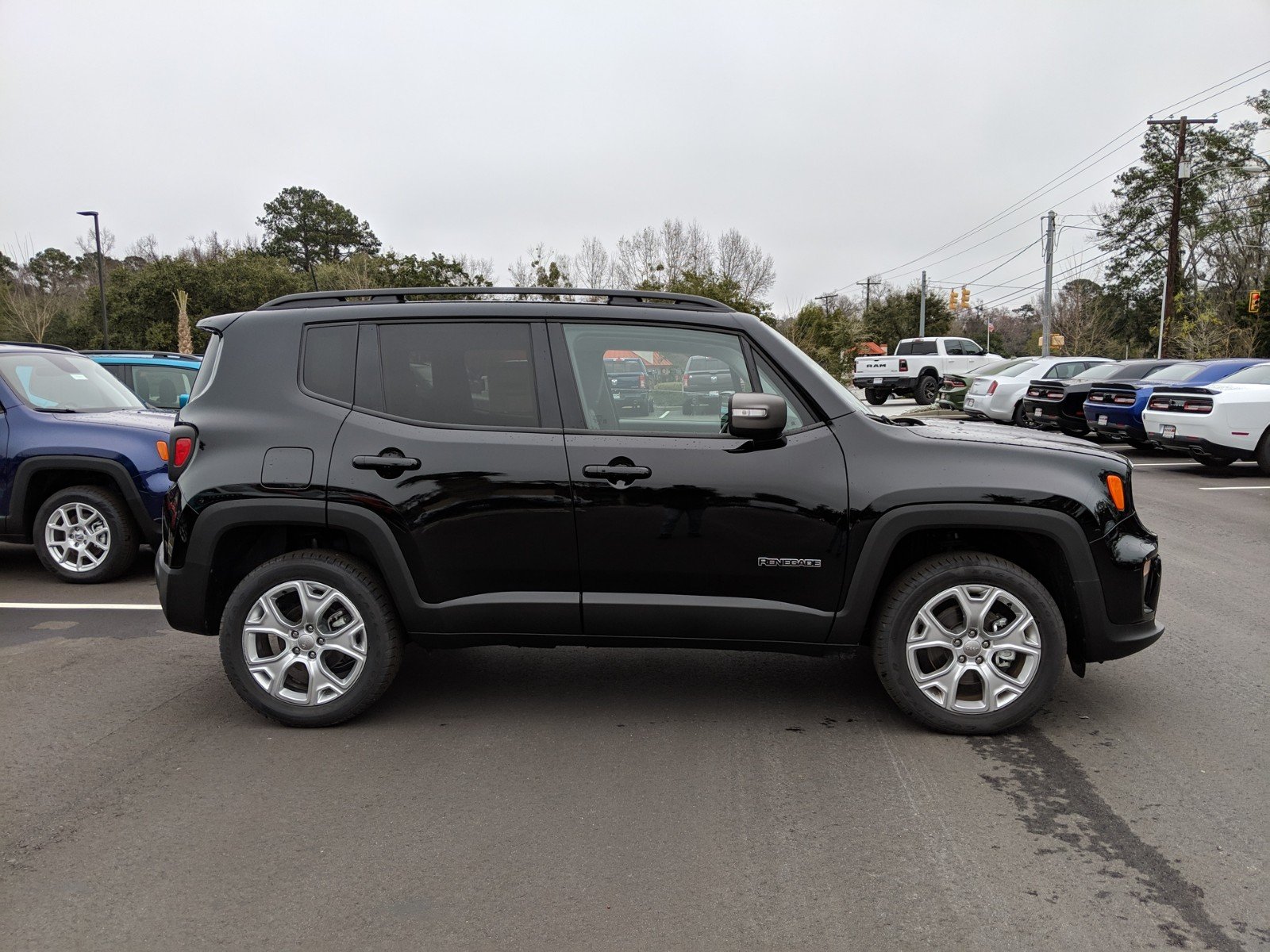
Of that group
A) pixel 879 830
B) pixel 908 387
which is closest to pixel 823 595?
pixel 879 830

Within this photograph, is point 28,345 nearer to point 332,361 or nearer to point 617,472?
point 332,361

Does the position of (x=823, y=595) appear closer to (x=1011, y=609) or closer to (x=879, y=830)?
(x=1011, y=609)

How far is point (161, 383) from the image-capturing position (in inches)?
452

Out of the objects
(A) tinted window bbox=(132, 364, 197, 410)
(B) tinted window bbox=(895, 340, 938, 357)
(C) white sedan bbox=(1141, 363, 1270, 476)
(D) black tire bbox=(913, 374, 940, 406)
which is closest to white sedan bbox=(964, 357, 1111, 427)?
(C) white sedan bbox=(1141, 363, 1270, 476)

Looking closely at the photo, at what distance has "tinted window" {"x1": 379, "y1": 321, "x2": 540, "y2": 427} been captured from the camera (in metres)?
4.37

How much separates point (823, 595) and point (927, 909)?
1.52m

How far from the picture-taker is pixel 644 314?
174 inches

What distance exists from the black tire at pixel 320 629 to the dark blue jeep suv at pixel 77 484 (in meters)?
3.47

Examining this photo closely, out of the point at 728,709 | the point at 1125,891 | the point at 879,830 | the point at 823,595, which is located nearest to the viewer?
the point at 1125,891

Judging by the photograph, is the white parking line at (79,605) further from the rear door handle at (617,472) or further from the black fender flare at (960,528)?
the black fender flare at (960,528)

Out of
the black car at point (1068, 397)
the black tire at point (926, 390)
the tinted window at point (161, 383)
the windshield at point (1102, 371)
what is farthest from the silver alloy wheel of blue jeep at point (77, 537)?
the black tire at point (926, 390)

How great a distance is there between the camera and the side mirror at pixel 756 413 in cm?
406

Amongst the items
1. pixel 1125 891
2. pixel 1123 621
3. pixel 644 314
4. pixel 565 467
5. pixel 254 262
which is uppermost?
pixel 254 262

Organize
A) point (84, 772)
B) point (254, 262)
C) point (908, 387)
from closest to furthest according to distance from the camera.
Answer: point (84, 772) → point (908, 387) → point (254, 262)
